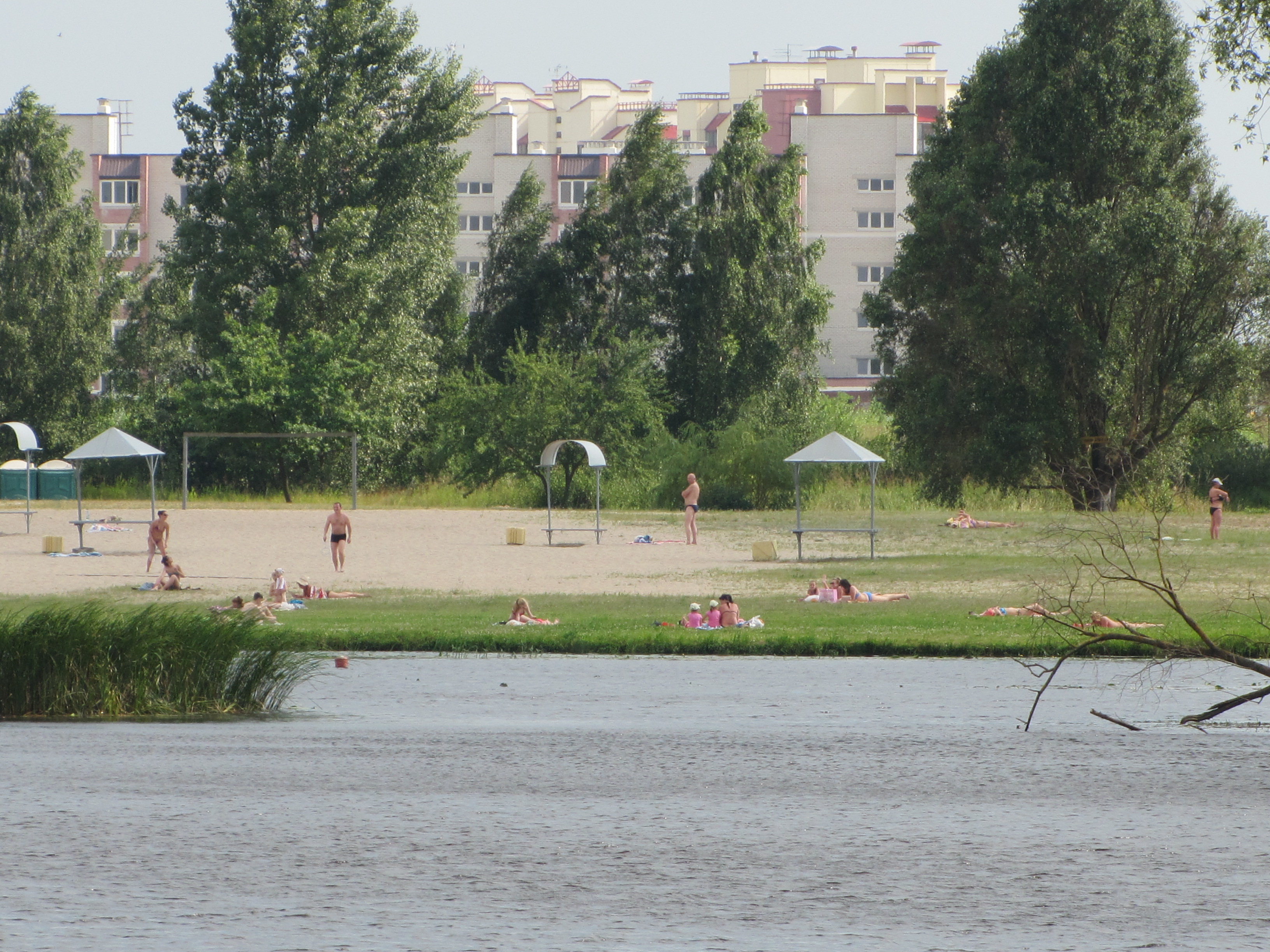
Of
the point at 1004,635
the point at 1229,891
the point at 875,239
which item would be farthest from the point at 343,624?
the point at 875,239

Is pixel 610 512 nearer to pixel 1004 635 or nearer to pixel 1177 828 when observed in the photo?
pixel 1004 635

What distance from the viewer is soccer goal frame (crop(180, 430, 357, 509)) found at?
5588 centimetres

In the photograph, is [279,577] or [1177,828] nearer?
[1177,828]

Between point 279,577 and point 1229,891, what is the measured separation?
1883 cm

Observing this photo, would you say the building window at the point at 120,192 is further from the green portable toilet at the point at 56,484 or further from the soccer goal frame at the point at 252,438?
the soccer goal frame at the point at 252,438

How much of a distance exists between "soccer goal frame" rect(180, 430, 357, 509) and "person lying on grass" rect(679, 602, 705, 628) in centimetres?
3412

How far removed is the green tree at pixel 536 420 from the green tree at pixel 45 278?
16163mm

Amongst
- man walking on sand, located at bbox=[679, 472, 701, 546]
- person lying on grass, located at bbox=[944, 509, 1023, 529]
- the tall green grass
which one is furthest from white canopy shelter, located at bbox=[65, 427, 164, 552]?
the tall green grass

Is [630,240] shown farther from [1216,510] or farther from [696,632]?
[696,632]

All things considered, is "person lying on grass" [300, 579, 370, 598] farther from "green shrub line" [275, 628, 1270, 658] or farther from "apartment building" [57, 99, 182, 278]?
"apartment building" [57, 99, 182, 278]

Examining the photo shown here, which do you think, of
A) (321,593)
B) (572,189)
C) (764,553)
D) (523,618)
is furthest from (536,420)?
(572,189)

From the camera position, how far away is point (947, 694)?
590 inches

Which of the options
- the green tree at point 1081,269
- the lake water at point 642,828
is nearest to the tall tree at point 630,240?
the green tree at point 1081,269

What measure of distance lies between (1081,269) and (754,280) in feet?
68.0
